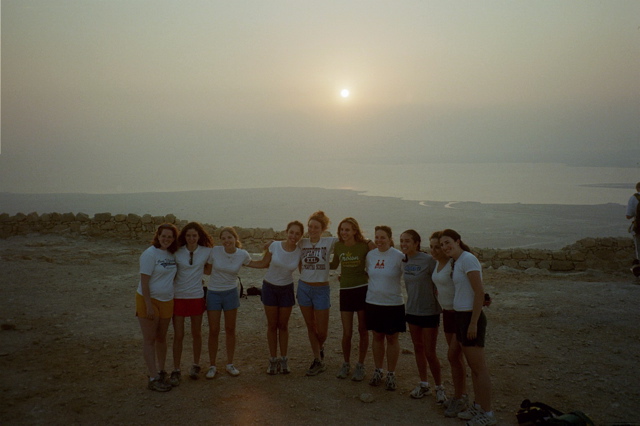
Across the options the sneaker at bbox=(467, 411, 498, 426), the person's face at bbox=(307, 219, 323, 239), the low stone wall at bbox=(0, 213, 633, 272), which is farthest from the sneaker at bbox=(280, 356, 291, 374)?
the low stone wall at bbox=(0, 213, 633, 272)

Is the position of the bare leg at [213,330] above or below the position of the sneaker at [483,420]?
above

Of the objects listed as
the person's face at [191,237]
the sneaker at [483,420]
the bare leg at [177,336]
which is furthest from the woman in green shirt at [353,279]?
the bare leg at [177,336]

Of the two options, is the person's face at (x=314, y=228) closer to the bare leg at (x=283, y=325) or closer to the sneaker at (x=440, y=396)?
the bare leg at (x=283, y=325)

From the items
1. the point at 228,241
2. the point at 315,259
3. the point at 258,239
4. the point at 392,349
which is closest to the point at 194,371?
the point at 228,241

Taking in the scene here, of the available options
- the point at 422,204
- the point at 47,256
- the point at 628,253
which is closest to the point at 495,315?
the point at 628,253

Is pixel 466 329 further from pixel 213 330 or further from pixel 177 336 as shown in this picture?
pixel 177 336

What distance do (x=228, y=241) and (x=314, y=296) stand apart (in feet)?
3.99

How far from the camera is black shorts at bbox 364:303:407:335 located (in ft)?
16.7

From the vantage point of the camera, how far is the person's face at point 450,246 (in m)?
4.45

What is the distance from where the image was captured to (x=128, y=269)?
1180 centimetres

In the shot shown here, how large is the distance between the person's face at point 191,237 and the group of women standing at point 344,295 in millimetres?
12

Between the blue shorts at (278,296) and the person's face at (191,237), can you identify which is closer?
the person's face at (191,237)

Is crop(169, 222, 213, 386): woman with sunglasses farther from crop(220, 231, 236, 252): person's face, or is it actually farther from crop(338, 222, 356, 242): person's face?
crop(338, 222, 356, 242): person's face

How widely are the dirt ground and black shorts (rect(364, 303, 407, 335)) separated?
2.49 feet
